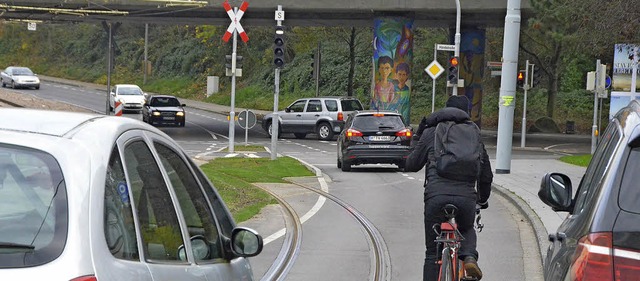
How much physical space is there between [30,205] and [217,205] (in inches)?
83.7

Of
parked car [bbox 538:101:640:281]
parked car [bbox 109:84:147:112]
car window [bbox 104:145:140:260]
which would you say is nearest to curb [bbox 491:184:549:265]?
parked car [bbox 538:101:640:281]

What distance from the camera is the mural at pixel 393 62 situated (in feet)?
151

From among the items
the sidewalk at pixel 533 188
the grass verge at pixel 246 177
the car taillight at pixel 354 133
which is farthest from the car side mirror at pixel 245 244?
the car taillight at pixel 354 133

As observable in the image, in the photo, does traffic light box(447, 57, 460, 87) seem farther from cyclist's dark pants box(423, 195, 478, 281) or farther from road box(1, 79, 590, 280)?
cyclist's dark pants box(423, 195, 478, 281)

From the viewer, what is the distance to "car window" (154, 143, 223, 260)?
4797 mm

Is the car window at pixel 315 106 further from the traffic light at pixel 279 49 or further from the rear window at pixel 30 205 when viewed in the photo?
the rear window at pixel 30 205

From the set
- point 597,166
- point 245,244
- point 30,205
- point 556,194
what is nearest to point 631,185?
point 597,166

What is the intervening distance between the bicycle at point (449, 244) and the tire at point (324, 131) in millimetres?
36868

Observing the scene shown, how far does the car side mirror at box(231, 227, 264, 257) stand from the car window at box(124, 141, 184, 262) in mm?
554

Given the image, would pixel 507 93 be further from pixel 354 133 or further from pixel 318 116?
pixel 318 116

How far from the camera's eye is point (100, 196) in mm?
3566

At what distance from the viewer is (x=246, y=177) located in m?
24.1

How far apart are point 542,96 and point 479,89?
47.6 ft

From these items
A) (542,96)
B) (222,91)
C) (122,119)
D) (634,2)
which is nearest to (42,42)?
(222,91)
